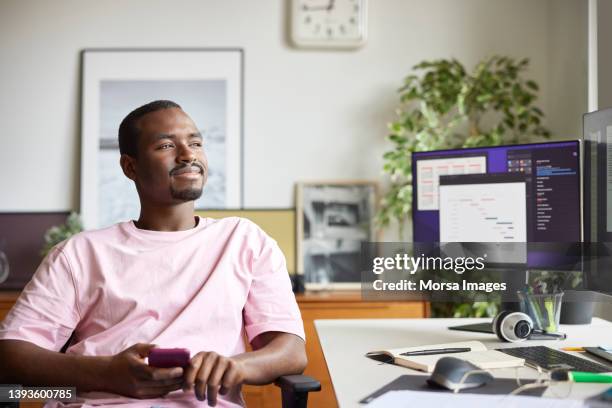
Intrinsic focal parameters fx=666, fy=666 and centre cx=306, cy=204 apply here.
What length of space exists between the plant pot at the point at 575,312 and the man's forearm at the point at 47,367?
134cm

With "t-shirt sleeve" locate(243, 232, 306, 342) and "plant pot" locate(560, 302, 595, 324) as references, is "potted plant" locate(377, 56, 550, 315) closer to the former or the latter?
"plant pot" locate(560, 302, 595, 324)

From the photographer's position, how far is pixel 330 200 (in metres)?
3.54

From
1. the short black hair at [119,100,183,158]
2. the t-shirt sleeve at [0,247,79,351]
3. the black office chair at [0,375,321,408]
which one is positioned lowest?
the black office chair at [0,375,321,408]

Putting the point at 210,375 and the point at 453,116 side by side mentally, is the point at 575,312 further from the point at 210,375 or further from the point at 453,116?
the point at 453,116

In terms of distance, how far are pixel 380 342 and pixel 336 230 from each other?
177 centimetres

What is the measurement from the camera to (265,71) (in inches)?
141

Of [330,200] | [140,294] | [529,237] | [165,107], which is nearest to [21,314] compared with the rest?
[140,294]

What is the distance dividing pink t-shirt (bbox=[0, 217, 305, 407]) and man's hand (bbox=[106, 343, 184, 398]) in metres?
0.05

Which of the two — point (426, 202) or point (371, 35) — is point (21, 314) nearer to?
point (426, 202)

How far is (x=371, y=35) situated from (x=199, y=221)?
2.18m

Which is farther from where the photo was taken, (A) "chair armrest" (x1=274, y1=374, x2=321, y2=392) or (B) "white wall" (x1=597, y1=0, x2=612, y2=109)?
(B) "white wall" (x1=597, y1=0, x2=612, y2=109)

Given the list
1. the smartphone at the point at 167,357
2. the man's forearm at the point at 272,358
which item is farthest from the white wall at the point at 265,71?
the smartphone at the point at 167,357

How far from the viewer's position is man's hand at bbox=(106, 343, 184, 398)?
135 centimetres

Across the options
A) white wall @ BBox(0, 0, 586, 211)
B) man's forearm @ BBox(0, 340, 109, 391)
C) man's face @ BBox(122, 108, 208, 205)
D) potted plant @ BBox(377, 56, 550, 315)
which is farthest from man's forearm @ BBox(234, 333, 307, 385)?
white wall @ BBox(0, 0, 586, 211)
